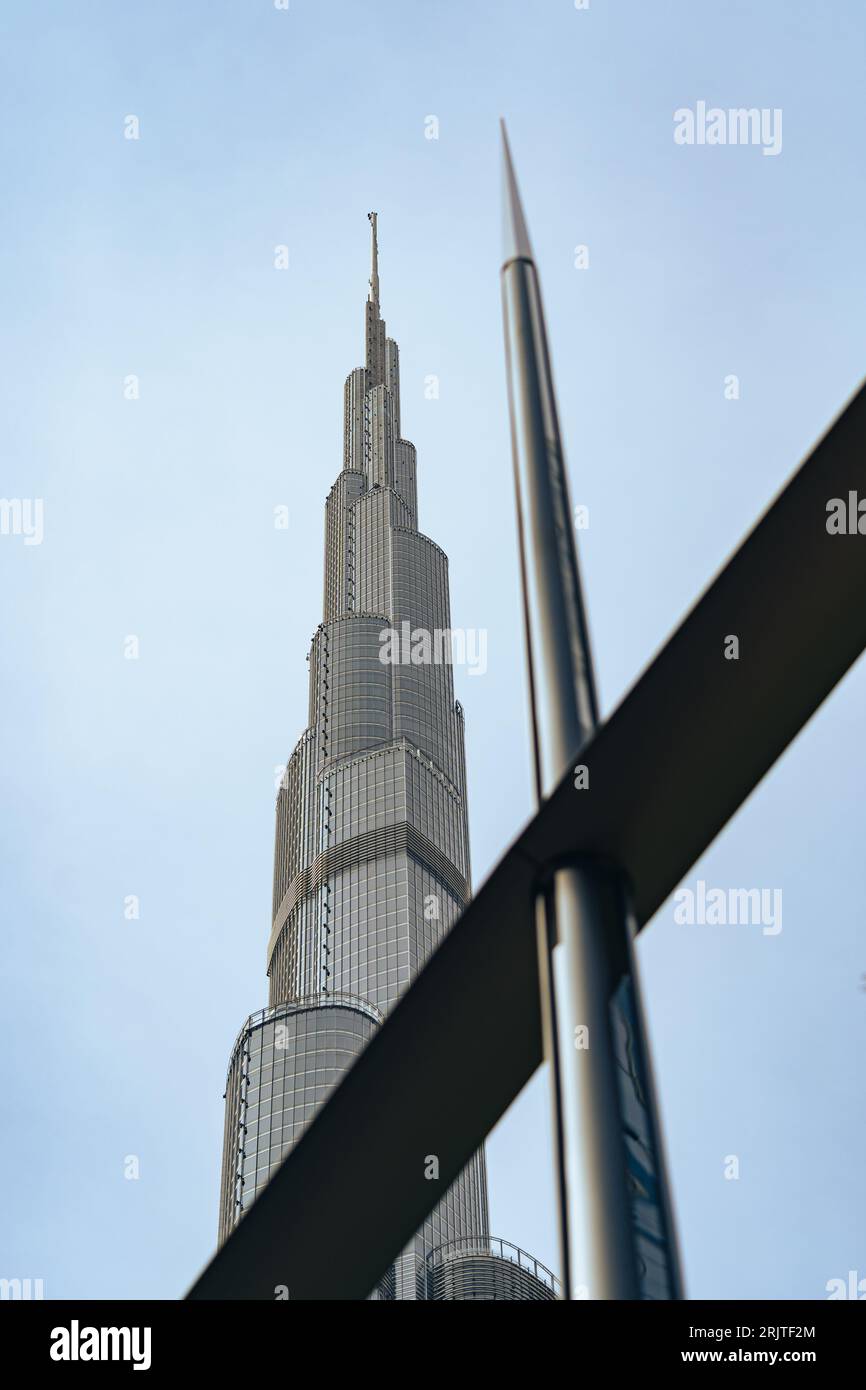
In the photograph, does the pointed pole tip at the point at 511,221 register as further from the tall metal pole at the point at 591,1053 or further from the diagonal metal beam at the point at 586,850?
the diagonal metal beam at the point at 586,850

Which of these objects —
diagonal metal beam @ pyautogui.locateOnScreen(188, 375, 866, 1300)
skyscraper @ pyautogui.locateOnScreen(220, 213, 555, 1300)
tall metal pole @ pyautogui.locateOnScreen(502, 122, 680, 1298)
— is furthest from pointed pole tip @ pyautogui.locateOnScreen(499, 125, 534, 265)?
skyscraper @ pyautogui.locateOnScreen(220, 213, 555, 1300)

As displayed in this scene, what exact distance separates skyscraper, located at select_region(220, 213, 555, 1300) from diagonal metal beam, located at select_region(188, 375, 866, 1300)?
94.3 meters

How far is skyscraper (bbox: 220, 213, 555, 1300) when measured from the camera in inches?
4350

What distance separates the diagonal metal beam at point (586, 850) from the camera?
4270 mm

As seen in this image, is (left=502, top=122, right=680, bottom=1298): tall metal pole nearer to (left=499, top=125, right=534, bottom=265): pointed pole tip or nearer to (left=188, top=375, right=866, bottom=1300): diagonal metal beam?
(left=188, top=375, right=866, bottom=1300): diagonal metal beam

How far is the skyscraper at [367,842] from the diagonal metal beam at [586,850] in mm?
94270

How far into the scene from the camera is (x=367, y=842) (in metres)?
137

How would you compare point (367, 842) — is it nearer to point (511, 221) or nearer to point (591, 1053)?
point (511, 221)

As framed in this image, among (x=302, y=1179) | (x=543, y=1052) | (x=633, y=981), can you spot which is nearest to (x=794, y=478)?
(x=633, y=981)

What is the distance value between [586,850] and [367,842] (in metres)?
133

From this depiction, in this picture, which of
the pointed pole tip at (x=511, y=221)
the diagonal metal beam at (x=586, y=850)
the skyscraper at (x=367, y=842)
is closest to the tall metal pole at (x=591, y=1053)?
the diagonal metal beam at (x=586, y=850)

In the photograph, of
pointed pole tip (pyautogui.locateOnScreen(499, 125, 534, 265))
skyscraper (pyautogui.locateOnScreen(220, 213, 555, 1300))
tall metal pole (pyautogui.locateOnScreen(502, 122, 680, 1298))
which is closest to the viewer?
tall metal pole (pyautogui.locateOnScreen(502, 122, 680, 1298))

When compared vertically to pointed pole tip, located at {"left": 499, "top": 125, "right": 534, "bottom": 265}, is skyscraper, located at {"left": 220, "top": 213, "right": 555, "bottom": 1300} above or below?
above
